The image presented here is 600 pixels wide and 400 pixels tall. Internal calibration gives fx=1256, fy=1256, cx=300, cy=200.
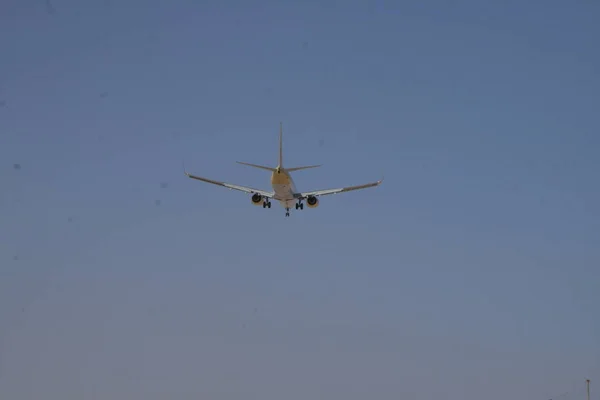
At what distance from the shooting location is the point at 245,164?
19225 cm

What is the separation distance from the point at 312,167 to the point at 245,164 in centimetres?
1241

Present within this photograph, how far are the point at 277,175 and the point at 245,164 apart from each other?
9.12m

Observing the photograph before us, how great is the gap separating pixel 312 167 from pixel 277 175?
226 inches

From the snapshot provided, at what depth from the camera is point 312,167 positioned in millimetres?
199125

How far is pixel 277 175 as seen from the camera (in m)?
200
